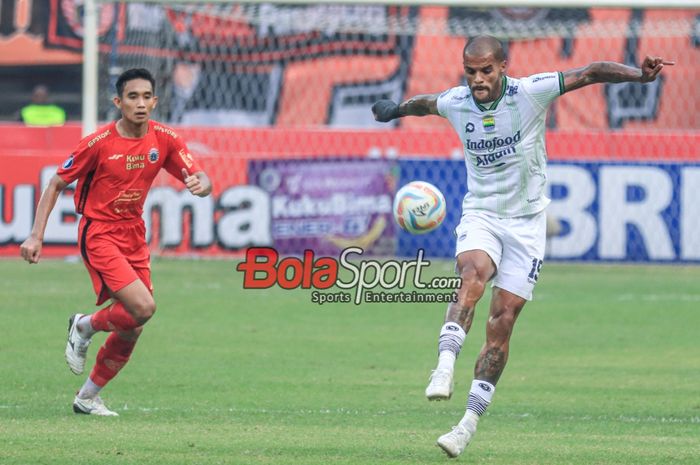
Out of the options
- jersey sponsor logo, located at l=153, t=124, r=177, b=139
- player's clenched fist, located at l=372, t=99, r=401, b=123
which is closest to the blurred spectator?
jersey sponsor logo, located at l=153, t=124, r=177, b=139

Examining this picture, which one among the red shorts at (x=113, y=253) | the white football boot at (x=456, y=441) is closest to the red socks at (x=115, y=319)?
the red shorts at (x=113, y=253)

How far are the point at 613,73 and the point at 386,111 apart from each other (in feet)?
5.22

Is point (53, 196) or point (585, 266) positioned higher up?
point (53, 196)

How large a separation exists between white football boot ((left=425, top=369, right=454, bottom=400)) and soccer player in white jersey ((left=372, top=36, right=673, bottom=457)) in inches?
21.9

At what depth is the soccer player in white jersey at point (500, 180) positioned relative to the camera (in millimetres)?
8289

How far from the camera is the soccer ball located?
943 cm

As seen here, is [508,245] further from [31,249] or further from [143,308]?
[31,249]

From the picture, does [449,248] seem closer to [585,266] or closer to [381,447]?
[585,266]

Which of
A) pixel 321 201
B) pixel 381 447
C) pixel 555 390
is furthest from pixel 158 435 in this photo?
pixel 321 201

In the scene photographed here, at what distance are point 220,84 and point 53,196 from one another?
18915 mm

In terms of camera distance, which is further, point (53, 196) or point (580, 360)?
point (580, 360)

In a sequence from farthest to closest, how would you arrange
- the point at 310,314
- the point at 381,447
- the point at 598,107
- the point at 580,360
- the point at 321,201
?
the point at 598,107 → the point at 321,201 → the point at 310,314 → the point at 580,360 → the point at 381,447

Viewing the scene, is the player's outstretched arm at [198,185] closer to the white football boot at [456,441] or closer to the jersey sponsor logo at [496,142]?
the jersey sponsor logo at [496,142]

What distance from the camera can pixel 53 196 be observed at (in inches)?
375
